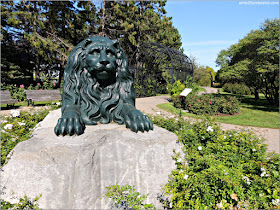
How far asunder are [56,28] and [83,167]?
13871 millimetres

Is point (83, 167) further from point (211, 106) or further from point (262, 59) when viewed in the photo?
point (262, 59)

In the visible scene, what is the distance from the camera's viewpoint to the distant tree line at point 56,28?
1150 centimetres

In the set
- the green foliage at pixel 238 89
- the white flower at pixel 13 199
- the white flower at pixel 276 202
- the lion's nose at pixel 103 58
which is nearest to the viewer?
the white flower at pixel 13 199

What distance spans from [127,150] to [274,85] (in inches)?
457

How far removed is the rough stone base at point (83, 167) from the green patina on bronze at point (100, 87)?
320 millimetres

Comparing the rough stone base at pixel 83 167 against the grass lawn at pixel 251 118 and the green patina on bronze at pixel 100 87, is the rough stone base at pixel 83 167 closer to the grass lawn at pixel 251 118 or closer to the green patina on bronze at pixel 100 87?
the green patina on bronze at pixel 100 87

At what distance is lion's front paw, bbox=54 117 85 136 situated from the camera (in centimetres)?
214

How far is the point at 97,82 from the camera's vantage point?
8.70ft

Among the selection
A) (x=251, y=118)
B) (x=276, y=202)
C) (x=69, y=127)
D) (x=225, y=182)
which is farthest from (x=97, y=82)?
(x=251, y=118)

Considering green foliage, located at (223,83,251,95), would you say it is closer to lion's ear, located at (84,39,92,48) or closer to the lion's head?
the lion's head

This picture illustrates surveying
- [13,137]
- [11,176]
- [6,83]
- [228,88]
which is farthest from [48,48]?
[228,88]

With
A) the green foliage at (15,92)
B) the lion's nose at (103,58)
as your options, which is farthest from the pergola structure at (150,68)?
the lion's nose at (103,58)

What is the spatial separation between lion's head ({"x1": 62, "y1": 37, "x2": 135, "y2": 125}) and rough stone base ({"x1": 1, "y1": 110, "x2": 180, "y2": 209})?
492mm

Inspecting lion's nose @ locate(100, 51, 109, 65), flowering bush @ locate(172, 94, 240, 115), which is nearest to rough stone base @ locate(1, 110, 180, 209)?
lion's nose @ locate(100, 51, 109, 65)
